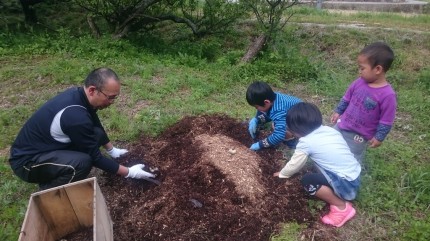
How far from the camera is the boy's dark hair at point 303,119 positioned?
309 centimetres

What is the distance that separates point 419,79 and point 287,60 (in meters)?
2.27

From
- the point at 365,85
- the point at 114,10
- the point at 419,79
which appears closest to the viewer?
the point at 365,85

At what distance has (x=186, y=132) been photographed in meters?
4.27

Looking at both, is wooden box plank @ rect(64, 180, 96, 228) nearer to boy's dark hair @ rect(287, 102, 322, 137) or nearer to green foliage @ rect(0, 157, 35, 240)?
green foliage @ rect(0, 157, 35, 240)

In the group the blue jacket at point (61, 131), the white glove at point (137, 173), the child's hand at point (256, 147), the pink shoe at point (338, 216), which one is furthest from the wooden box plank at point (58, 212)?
the pink shoe at point (338, 216)

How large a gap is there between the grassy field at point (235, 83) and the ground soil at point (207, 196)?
0.71ft

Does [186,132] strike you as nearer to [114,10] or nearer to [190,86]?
[190,86]

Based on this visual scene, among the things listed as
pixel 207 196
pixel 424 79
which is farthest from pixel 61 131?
pixel 424 79

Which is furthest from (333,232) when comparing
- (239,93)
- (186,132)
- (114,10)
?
(114,10)

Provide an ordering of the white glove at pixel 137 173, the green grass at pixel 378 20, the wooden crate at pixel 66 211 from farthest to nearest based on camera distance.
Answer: the green grass at pixel 378 20 < the white glove at pixel 137 173 < the wooden crate at pixel 66 211

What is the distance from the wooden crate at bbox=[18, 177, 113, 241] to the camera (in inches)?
100

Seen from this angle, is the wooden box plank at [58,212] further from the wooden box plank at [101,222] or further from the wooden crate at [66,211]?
the wooden box plank at [101,222]

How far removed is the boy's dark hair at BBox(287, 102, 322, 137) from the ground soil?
61 centimetres

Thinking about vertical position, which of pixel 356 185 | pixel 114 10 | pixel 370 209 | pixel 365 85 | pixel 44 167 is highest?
pixel 114 10
